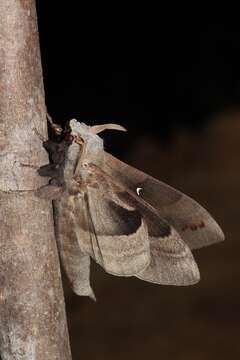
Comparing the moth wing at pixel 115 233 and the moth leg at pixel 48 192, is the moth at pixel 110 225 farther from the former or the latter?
the moth leg at pixel 48 192

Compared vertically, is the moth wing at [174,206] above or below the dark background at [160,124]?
above

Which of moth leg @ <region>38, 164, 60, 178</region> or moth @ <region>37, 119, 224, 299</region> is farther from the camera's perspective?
moth @ <region>37, 119, 224, 299</region>

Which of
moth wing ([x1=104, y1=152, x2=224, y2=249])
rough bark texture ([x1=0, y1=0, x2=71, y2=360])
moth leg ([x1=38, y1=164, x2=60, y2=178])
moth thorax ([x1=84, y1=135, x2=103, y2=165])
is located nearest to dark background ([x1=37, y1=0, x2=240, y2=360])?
moth wing ([x1=104, y1=152, x2=224, y2=249])

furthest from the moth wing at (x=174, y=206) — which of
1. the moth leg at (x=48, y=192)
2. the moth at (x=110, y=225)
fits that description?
the moth leg at (x=48, y=192)

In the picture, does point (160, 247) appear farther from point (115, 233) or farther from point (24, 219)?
point (24, 219)

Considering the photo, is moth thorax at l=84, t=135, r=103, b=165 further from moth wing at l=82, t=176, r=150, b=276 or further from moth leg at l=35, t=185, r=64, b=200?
moth leg at l=35, t=185, r=64, b=200

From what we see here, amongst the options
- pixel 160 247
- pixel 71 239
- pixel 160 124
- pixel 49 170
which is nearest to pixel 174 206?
pixel 160 247
